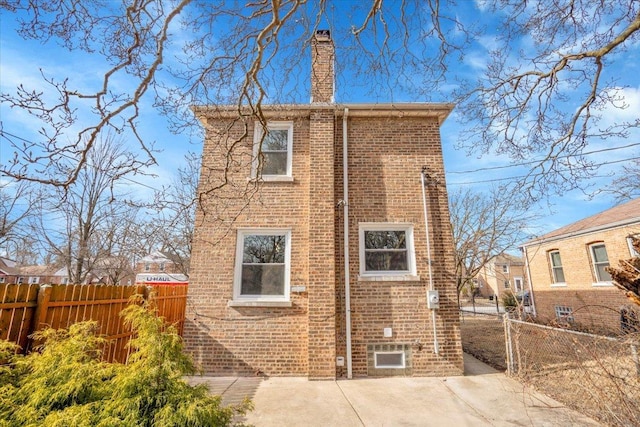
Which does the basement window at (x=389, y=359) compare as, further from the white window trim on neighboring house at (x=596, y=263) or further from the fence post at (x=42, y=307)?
the white window trim on neighboring house at (x=596, y=263)

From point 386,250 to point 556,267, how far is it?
45.2ft

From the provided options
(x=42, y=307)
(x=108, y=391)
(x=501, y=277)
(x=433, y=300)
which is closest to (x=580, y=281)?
(x=433, y=300)

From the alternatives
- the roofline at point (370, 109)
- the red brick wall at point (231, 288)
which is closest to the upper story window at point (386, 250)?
the red brick wall at point (231, 288)

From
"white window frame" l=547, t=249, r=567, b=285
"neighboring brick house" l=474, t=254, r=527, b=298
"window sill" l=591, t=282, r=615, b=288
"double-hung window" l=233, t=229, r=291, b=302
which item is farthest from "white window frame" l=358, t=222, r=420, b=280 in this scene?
"neighboring brick house" l=474, t=254, r=527, b=298

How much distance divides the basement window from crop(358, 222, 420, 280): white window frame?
1495mm

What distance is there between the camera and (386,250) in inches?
269

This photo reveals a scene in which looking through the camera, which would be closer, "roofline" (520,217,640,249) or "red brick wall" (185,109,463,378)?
"red brick wall" (185,109,463,378)

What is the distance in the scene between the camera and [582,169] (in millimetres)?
5508

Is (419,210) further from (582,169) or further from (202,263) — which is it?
(202,263)

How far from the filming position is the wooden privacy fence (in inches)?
142

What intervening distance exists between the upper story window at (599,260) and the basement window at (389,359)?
470 inches

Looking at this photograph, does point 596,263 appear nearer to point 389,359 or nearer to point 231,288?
point 389,359

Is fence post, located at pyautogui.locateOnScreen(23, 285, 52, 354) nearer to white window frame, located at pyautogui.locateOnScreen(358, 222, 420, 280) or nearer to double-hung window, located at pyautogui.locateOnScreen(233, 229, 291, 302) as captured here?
double-hung window, located at pyautogui.locateOnScreen(233, 229, 291, 302)

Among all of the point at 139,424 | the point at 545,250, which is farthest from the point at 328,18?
the point at 545,250
